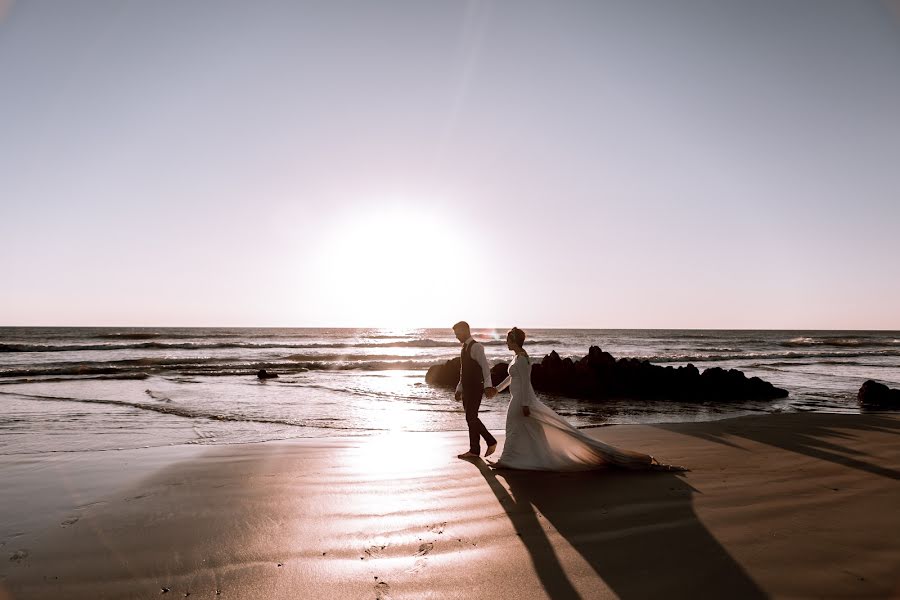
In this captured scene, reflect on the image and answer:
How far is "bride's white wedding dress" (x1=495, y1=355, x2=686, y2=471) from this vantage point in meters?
6.84

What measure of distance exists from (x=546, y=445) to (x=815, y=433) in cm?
551

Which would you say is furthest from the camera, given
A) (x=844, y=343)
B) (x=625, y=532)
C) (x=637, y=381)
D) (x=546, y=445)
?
(x=844, y=343)

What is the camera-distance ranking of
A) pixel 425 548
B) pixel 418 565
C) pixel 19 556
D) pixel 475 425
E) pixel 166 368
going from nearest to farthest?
pixel 418 565 → pixel 19 556 → pixel 425 548 → pixel 475 425 → pixel 166 368

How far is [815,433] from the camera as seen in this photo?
911cm

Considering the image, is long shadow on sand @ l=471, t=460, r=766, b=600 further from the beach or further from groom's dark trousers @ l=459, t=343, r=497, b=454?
groom's dark trousers @ l=459, t=343, r=497, b=454

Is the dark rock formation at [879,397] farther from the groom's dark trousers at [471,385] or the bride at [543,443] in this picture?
the groom's dark trousers at [471,385]

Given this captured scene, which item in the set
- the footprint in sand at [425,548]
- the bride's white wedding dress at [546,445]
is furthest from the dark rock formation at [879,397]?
the footprint in sand at [425,548]

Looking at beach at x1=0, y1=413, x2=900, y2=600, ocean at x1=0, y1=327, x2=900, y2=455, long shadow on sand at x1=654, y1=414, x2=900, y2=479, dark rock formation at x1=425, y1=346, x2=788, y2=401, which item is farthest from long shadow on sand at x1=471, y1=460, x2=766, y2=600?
dark rock formation at x1=425, y1=346, x2=788, y2=401

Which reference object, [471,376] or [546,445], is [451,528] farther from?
[471,376]

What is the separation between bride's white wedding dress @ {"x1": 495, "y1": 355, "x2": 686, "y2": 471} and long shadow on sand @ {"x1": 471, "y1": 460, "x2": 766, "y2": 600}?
0.54 ft

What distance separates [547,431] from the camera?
7.12 m

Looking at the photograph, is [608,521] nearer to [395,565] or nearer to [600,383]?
[395,565]

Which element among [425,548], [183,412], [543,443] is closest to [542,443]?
[543,443]

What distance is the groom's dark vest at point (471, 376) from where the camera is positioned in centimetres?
836
